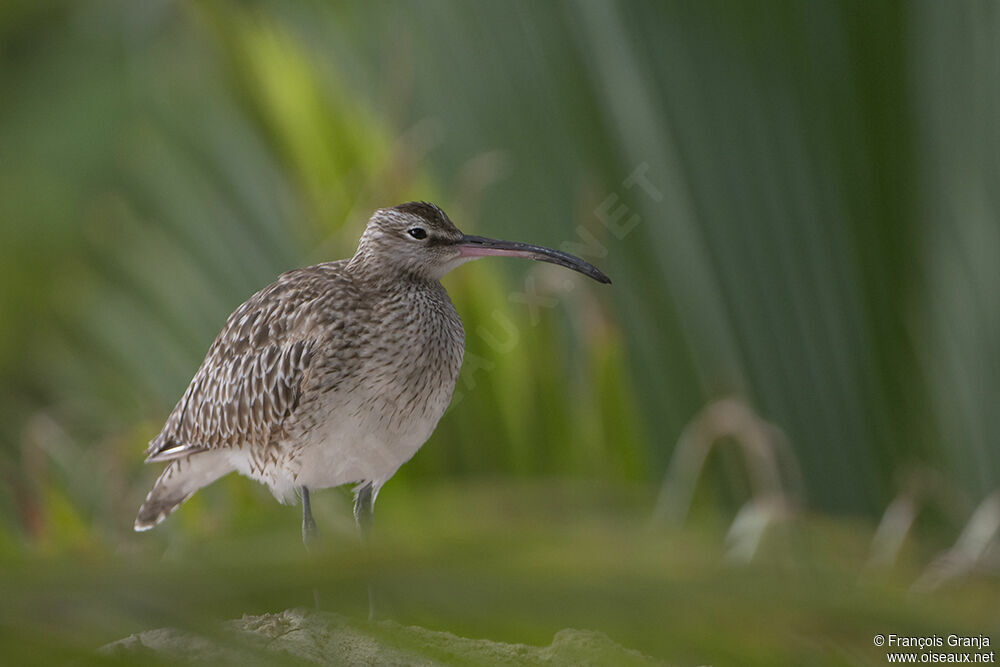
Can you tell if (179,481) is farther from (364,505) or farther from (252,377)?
(364,505)

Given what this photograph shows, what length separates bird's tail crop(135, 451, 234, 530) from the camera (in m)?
1.93

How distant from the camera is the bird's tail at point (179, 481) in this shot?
1926 millimetres

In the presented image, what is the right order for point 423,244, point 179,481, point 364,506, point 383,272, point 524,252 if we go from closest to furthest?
1. point 524,252
2. point 423,244
3. point 383,272
4. point 364,506
5. point 179,481

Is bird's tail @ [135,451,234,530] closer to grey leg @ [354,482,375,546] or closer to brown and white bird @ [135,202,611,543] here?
brown and white bird @ [135,202,611,543]

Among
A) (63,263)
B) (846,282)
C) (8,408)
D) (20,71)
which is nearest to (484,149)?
(846,282)

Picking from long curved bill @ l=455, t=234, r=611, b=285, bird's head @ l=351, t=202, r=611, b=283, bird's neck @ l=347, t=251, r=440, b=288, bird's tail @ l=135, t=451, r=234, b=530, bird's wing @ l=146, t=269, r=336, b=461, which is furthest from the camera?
bird's tail @ l=135, t=451, r=234, b=530

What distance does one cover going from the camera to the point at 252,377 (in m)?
1.82

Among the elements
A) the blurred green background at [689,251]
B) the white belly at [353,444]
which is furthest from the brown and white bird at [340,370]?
the blurred green background at [689,251]

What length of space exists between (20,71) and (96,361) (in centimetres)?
441

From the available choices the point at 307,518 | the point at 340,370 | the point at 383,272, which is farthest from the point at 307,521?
the point at 383,272

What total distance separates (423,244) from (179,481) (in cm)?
69

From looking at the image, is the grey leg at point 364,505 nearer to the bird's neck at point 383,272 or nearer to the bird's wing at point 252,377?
the bird's wing at point 252,377

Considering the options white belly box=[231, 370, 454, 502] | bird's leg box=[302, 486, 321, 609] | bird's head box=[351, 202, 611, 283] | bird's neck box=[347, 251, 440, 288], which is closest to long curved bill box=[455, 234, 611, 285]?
bird's head box=[351, 202, 611, 283]

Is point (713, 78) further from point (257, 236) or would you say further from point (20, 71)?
point (20, 71)
